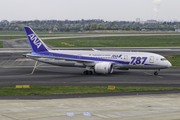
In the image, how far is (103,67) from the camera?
1905 inches

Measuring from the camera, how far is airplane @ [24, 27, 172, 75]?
48.8 m

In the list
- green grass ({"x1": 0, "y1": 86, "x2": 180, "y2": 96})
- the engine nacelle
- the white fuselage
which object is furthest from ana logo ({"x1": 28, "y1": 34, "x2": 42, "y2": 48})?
green grass ({"x1": 0, "y1": 86, "x2": 180, "y2": 96})

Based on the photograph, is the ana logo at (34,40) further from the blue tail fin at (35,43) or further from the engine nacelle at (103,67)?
the engine nacelle at (103,67)

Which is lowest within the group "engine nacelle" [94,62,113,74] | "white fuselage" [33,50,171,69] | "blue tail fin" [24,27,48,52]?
"engine nacelle" [94,62,113,74]

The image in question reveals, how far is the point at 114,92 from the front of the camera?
34531 mm

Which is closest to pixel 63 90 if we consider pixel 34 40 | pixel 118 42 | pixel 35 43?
pixel 35 43

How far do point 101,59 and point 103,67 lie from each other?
2944 millimetres

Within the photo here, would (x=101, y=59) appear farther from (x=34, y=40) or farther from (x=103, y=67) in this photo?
(x=34, y=40)

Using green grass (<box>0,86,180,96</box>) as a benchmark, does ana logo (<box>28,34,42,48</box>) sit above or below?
above

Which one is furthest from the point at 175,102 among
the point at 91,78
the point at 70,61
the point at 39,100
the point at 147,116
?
the point at 70,61

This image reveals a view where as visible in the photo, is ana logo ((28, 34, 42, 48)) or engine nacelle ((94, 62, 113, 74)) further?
ana logo ((28, 34, 42, 48))

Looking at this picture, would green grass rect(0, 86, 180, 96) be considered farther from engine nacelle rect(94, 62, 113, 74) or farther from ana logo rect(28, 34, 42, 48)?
ana logo rect(28, 34, 42, 48)

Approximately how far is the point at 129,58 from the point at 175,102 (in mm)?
21189

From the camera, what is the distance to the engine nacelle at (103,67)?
48.2 meters
